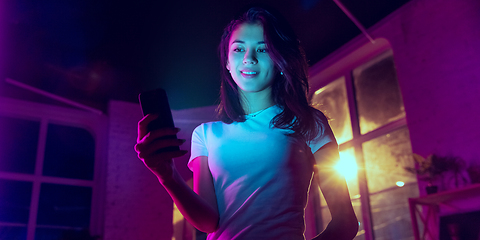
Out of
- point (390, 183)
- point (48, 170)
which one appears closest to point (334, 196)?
point (390, 183)

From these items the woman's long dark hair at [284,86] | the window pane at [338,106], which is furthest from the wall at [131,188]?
the woman's long dark hair at [284,86]

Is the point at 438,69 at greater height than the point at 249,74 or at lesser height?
greater

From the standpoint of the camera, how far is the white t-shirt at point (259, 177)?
752 millimetres

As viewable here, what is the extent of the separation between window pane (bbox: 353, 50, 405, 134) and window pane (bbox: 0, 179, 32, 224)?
215 inches

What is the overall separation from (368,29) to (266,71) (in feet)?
15.4

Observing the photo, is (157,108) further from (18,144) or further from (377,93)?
(18,144)

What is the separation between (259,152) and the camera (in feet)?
2.77

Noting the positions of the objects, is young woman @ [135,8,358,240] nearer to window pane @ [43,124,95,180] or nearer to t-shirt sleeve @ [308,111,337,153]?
t-shirt sleeve @ [308,111,337,153]

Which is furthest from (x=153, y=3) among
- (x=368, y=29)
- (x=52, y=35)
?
(x=368, y=29)

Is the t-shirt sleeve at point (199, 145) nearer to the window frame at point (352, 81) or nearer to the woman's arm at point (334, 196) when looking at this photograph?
the woman's arm at point (334, 196)

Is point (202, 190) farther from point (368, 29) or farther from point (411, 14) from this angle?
point (368, 29)

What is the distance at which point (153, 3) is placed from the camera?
443 cm

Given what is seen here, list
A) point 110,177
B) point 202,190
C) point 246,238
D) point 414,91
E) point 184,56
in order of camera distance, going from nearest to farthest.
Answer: point 246,238 < point 202,190 < point 414,91 < point 184,56 < point 110,177

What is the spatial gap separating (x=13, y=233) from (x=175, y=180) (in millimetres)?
6318
